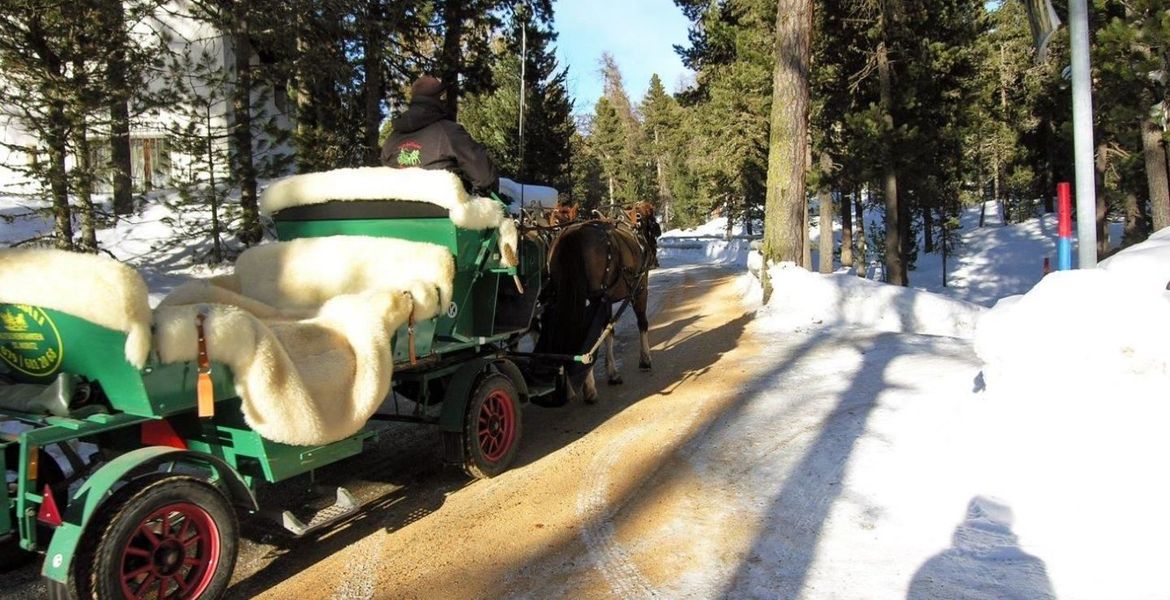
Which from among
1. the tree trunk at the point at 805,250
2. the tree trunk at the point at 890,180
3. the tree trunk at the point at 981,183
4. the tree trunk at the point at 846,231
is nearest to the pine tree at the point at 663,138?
the tree trunk at the point at 981,183

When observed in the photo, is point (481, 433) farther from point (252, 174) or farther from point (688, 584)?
point (252, 174)

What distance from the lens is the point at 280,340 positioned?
3746 mm

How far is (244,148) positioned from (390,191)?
9005 mm

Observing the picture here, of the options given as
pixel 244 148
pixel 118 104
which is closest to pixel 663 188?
pixel 244 148

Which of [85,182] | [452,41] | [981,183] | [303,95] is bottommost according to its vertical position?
[85,182]

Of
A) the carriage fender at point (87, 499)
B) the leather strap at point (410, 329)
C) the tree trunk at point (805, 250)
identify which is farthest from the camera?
the tree trunk at point (805, 250)

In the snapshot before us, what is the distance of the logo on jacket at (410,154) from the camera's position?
5.66 metres

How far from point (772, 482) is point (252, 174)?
1070cm

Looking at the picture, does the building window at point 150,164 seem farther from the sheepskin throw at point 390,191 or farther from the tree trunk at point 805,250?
the tree trunk at point 805,250

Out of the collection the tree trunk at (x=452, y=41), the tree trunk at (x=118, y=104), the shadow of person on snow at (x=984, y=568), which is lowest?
the shadow of person on snow at (x=984, y=568)

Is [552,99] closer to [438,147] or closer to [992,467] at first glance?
[438,147]

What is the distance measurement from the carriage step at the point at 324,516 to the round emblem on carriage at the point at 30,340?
124 cm

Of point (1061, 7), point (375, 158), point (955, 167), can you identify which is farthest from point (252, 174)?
point (955, 167)

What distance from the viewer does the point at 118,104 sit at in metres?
9.62
